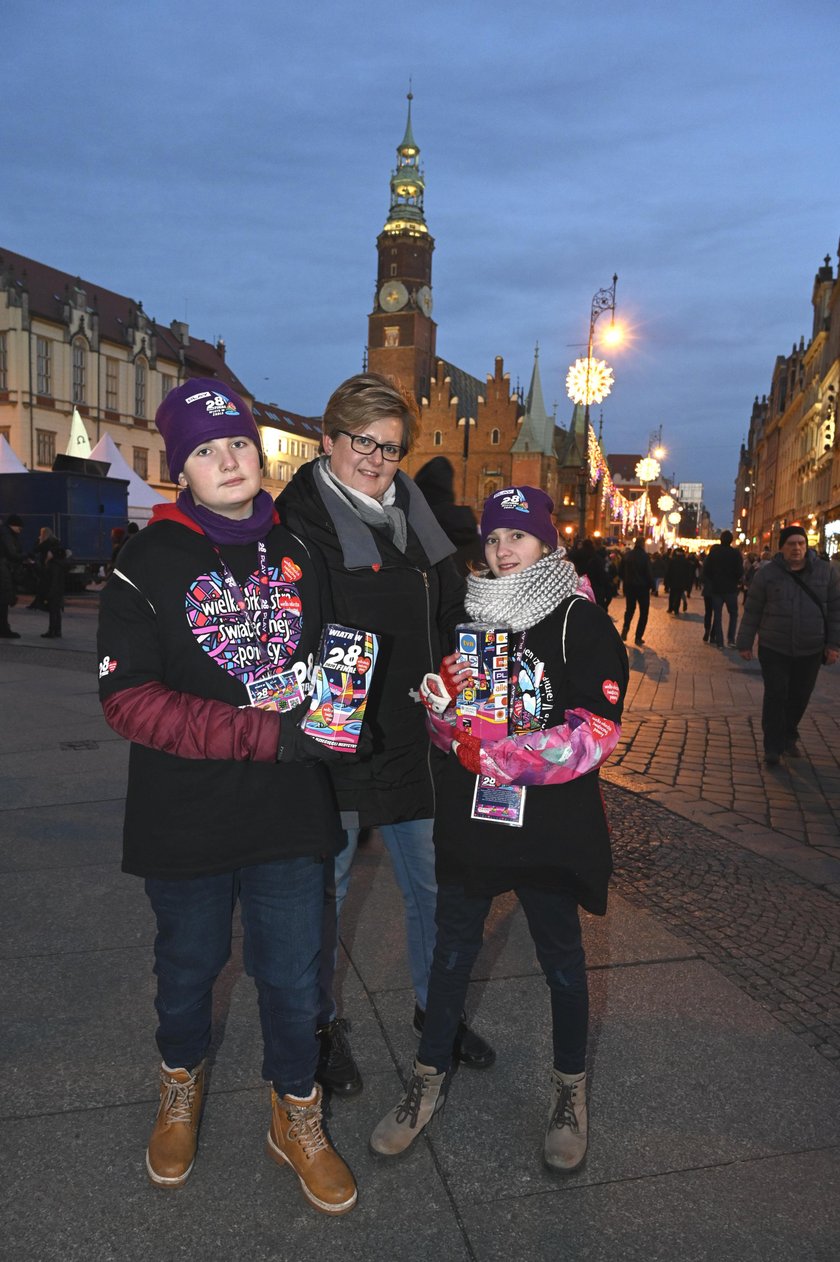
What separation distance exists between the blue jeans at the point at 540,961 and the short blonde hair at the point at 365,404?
1.40 metres

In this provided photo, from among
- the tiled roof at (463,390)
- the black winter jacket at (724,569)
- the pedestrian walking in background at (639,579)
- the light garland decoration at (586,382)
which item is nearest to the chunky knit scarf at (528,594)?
the pedestrian walking in background at (639,579)

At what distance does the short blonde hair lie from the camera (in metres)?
2.71

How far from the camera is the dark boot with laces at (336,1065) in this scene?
2.83 meters

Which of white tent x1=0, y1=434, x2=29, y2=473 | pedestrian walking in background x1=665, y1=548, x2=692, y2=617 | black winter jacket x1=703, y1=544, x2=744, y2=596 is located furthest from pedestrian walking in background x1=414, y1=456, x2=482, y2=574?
white tent x1=0, y1=434, x2=29, y2=473

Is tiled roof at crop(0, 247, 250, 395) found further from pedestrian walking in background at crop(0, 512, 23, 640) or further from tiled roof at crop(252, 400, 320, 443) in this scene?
pedestrian walking in background at crop(0, 512, 23, 640)

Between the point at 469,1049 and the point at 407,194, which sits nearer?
the point at 469,1049

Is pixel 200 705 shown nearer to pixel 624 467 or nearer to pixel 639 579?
pixel 639 579

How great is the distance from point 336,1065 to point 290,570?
5.25 ft

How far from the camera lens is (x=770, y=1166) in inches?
99.0

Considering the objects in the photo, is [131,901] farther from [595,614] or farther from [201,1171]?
[595,614]

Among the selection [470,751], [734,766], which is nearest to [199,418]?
[470,751]

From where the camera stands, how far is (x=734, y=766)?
7281 mm

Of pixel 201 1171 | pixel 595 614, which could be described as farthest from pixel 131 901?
pixel 595 614

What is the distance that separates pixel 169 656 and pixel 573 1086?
65.9 inches
